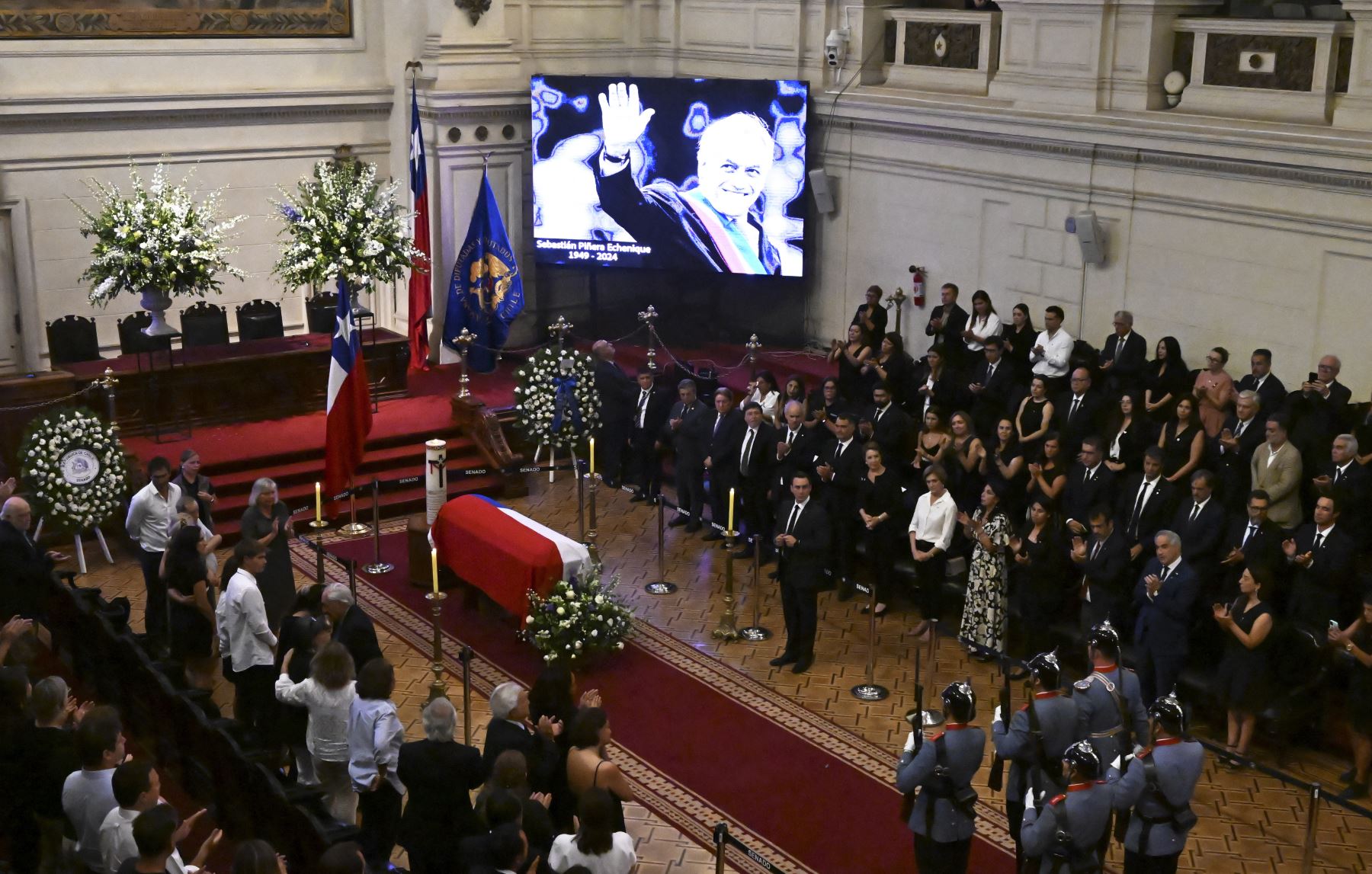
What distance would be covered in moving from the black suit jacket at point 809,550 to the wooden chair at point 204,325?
25.6ft

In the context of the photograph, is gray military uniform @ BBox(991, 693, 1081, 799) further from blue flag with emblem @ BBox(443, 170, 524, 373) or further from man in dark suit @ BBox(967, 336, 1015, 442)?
blue flag with emblem @ BBox(443, 170, 524, 373)

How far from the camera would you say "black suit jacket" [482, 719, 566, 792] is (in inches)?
279

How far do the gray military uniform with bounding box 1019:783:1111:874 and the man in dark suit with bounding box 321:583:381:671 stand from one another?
11.9 ft

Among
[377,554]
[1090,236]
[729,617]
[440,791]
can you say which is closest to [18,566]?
[377,554]

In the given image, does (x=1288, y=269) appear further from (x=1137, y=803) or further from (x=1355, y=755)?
(x=1137, y=803)

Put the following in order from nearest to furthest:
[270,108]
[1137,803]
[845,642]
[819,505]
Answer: [1137,803] → [819,505] → [845,642] → [270,108]

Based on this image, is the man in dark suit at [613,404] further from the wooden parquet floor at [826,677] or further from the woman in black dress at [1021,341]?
the woman in black dress at [1021,341]

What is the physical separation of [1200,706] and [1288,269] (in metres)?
4.27

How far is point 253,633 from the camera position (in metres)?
8.93

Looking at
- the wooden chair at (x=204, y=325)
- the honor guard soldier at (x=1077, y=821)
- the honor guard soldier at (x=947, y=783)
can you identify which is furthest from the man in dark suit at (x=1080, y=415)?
the wooden chair at (x=204, y=325)

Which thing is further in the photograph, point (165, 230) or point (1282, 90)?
point (165, 230)

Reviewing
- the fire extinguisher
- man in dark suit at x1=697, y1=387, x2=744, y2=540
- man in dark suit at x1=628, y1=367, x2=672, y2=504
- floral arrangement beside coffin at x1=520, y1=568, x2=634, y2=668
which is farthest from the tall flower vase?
the fire extinguisher

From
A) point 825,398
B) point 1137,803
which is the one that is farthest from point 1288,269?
point 1137,803

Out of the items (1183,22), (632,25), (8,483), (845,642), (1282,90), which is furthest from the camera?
(632,25)
